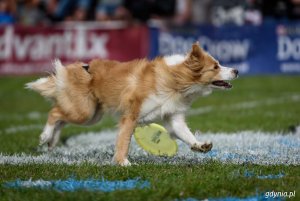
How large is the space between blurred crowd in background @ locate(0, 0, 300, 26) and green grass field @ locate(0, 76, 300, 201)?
2.15 metres

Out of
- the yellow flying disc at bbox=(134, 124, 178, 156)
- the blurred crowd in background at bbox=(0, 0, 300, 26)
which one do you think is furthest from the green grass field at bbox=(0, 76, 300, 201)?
the blurred crowd in background at bbox=(0, 0, 300, 26)

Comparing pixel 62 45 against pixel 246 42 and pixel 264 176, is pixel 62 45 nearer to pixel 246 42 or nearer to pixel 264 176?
pixel 246 42

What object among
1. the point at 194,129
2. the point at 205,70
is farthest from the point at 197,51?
the point at 194,129

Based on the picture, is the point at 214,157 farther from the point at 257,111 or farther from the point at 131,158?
the point at 257,111

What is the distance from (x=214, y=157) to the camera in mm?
8258

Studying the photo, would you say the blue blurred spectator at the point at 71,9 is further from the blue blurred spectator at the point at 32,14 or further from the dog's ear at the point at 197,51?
the dog's ear at the point at 197,51

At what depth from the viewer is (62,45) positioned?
2031 centimetres

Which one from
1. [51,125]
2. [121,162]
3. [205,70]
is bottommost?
[51,125]

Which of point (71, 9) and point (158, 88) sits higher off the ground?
point (158, 88)

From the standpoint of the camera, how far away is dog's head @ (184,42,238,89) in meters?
7.86

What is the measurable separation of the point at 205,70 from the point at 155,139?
1.67m

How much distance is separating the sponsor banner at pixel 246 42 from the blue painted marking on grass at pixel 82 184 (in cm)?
1374

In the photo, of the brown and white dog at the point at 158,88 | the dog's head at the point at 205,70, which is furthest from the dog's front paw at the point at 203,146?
the dog's head at the point at 205,70

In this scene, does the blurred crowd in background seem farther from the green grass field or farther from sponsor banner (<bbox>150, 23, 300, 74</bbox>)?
the green grass field
